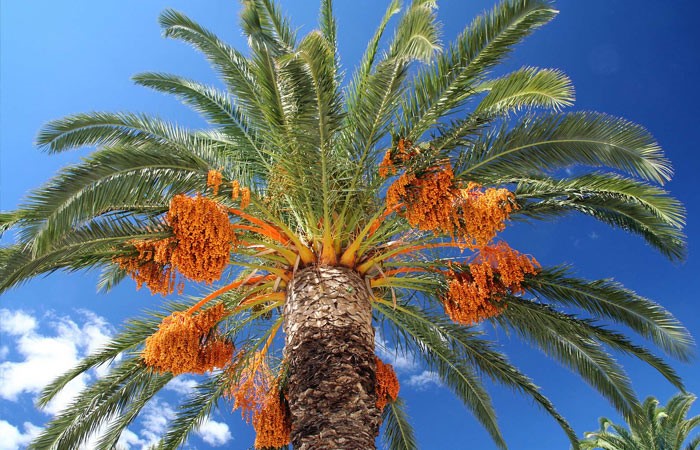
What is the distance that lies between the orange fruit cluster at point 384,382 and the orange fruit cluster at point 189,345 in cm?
199

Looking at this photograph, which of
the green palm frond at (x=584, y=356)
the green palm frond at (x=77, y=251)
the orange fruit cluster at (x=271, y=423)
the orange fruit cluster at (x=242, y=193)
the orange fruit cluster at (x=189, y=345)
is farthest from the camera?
the green palm frond at (x=584, y=356)

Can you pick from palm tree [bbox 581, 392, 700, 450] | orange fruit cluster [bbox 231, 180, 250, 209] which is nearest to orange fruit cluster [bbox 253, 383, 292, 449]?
orange fruit cluster [bbox 231, 180, 250, 209]

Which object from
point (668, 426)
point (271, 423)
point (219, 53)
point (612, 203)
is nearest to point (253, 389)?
point (271, 423)

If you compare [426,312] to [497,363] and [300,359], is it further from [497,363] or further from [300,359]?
[300,359]

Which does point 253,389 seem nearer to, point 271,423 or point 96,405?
point 271,423

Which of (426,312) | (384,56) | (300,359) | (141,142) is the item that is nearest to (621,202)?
(426,312)

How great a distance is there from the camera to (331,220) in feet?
23.4

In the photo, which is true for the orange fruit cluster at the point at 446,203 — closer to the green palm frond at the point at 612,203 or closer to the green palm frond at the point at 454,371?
the green palm frond at the point at 612,203

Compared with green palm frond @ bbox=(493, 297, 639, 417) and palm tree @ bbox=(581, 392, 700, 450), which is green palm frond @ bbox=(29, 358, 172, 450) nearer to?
green palm frond @ bbox=(493, 297, 639, 417)

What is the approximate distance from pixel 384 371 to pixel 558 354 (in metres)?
2.84

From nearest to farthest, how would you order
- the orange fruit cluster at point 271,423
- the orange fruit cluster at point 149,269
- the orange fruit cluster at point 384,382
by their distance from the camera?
1. the orange fruit cluster at point 149,269
2. the orange fruit cluster at point 271,423
3. the orange fruit cluster at point 384,382

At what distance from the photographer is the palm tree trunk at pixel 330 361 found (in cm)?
566

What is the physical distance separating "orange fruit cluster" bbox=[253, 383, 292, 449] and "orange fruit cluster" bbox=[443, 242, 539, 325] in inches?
99.3

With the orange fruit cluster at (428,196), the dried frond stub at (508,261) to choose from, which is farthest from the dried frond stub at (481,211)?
the dried frond stub at (508,261)
